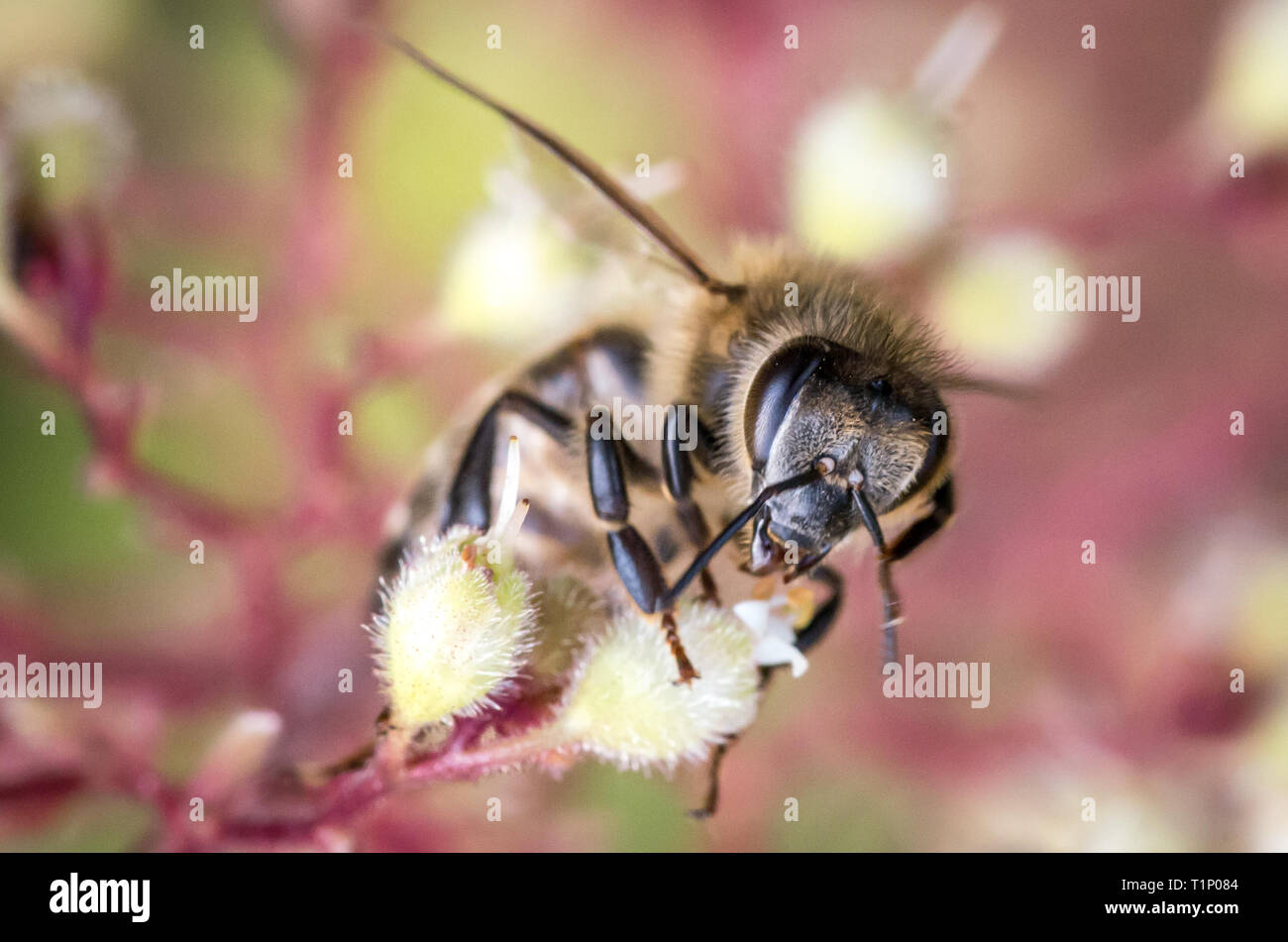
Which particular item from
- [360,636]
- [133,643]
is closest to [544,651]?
[360,636]

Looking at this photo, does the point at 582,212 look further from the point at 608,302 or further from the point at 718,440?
the point at 718,440

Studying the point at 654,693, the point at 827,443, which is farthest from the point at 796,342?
the point at 654,693

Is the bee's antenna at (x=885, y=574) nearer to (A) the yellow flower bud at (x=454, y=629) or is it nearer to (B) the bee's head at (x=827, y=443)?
(B) the bee's head at (x=827, y=443)

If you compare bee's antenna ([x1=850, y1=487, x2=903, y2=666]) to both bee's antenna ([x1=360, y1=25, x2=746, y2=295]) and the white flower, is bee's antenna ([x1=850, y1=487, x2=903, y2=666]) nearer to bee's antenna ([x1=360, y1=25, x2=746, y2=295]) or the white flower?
the white flower

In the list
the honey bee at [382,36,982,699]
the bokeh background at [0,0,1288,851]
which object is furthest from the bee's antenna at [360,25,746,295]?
the bokeh background at [0,0,1288,851]

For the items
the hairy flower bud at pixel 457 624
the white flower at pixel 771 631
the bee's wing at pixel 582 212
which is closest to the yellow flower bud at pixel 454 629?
the hairy flower bud at pixel 457 624
